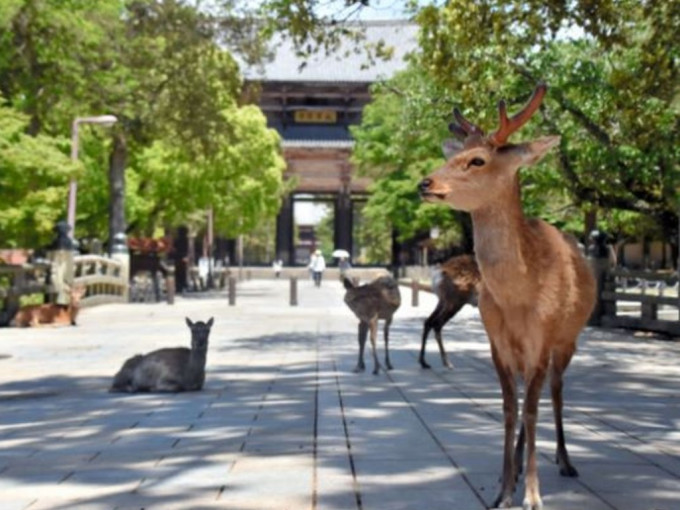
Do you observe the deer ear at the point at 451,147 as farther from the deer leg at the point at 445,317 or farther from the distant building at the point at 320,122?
the distant building at the point at 320,122

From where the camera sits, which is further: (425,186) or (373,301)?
Answer: (373,301)

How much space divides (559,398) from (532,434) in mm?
950

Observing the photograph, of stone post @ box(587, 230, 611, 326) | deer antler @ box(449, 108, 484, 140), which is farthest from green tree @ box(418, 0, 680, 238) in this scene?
deer antler @ box(449, 108, 484, 140)

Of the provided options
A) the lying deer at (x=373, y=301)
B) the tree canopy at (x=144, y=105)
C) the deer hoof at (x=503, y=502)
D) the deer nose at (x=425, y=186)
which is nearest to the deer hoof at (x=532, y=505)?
the deer hoof at (x=503, y=502)

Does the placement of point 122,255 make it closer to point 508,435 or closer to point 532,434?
point 508,435

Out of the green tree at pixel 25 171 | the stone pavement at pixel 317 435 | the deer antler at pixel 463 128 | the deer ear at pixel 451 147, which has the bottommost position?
the stone pavement at pixel 317 435

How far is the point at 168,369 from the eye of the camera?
34.8ft

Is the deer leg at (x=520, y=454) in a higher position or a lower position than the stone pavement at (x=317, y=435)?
higher

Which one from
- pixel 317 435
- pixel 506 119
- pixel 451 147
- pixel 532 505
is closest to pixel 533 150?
pixel 506 119

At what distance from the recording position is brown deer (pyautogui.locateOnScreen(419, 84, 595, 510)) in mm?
5457

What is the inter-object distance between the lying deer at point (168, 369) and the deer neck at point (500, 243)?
5.36 m

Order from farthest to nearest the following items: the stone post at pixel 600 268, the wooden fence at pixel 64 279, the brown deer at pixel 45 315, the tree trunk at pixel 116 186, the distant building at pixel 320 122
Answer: the distant building at pixel 320 122, the tree trunk at pixel 116 186, the wooden fence at pixel 64 279, the stone post at pixel 600 268, the brown deer at pixel 45 315

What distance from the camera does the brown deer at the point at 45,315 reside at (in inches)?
830

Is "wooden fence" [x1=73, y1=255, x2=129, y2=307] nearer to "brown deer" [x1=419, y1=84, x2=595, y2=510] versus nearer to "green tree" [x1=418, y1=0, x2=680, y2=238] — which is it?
"green tree" [x1=418, y1=0, x2=680, y2=238]
